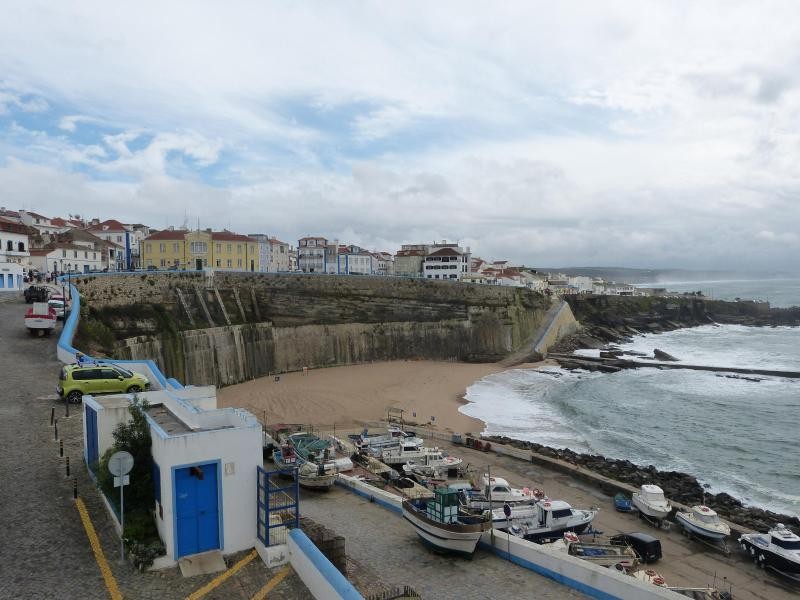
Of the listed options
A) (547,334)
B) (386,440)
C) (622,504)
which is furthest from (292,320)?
(622,504)

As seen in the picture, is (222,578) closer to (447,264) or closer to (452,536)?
(452,536)

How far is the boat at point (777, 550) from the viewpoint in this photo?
17.7 meters

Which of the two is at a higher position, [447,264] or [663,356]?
[447,264]

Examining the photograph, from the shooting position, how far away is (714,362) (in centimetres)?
5947

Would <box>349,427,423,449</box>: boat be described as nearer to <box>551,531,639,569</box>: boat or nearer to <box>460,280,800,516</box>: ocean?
<box>460,280,800,516</box>: ocean

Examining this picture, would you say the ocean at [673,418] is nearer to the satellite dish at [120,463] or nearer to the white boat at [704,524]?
the white boat at [704,524]

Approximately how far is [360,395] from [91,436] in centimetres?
2864

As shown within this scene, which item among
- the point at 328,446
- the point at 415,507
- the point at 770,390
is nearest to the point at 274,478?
the point at 328,446

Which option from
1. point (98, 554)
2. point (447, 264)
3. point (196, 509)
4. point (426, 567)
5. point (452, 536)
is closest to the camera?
point (196, 509)

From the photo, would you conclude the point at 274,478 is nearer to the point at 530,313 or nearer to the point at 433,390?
the point at 433,390

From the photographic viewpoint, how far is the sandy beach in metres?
35.1

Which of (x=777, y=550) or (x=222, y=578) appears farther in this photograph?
(x=777, y=550)

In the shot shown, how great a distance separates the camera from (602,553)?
16.2m

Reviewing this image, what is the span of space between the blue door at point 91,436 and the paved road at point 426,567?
5.55m
